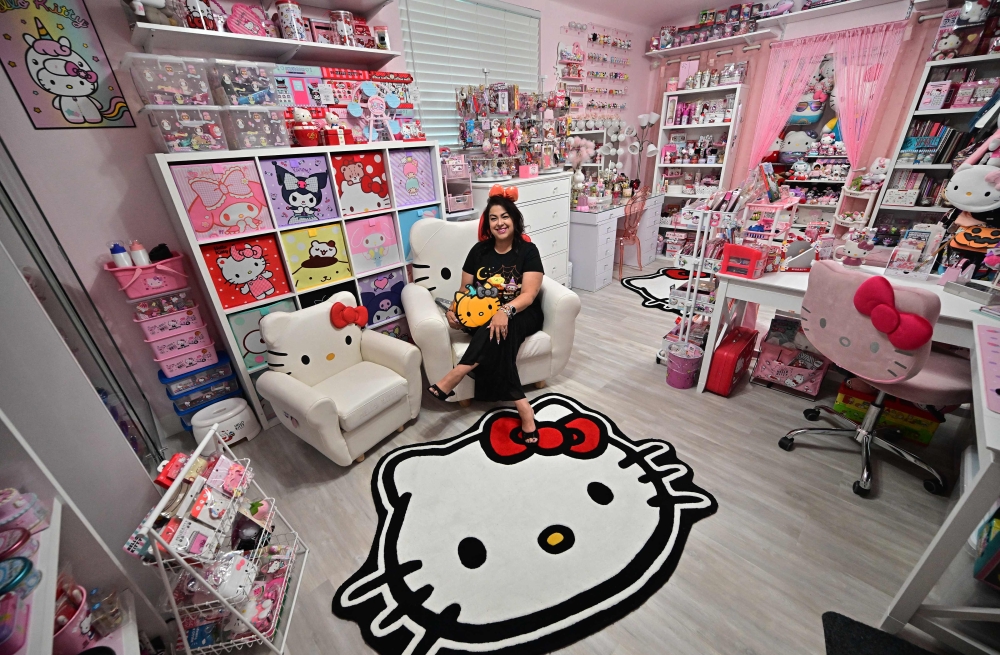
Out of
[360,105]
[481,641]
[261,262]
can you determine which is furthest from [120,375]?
[481,641]

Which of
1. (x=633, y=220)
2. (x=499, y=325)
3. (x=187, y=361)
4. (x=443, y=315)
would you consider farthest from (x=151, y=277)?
(x=633, y=220)

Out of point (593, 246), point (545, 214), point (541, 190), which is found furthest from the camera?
point (593, 246)

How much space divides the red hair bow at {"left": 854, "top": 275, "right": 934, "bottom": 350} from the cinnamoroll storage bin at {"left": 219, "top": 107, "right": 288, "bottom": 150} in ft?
8.73

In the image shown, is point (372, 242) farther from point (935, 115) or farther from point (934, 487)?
point (935, 115)

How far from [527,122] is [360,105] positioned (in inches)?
65.2

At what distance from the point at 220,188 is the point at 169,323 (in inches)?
28.7

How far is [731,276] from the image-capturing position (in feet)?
7.00

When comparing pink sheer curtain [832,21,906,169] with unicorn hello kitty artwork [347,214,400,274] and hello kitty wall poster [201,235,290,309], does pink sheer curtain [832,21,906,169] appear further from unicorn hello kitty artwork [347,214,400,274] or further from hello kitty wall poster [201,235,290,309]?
hello kitty wall poster [201,235,290,309]

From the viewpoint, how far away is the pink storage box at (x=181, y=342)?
200cm

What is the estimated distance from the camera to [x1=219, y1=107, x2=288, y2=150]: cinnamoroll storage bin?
76.0 inches

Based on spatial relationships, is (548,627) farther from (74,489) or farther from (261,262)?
(261,262)

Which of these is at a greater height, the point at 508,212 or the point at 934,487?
the point at 508,212

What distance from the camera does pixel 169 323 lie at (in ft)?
6.57

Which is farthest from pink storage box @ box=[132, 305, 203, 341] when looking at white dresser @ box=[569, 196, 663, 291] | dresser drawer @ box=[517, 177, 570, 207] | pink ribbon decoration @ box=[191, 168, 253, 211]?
white dresser @ box=[569, 196, 663, 291]
